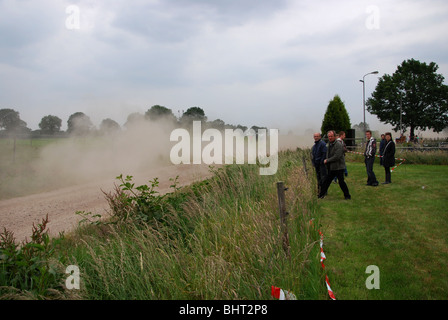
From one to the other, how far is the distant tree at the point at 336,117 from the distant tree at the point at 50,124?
31.3 m

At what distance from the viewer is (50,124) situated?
125 ft

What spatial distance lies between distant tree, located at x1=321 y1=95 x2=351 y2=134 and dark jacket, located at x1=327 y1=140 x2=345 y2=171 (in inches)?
902

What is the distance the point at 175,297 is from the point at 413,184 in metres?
10.7

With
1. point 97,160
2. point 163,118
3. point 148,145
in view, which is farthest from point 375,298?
point 163,118

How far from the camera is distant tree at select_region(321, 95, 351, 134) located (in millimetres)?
30719

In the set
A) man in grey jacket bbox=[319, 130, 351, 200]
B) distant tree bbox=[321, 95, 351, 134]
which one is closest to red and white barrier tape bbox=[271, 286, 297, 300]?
man in grey jacket bbox=[319, 130, 351, 200]

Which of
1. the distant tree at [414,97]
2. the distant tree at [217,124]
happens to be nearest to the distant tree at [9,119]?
the distant tree at [217,124]

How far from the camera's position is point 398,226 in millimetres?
6234

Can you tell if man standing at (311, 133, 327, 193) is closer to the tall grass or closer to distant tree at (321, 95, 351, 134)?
the tall grass

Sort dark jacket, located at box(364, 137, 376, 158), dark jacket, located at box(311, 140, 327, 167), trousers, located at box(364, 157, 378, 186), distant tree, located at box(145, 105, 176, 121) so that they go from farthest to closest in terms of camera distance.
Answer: distant tree, located at box(145, 105, 176, 121), dark jacket, located at box(364, 137, 376, 158), trousers, located at box(364, 157, 378, 186), dark jacket, located at box(311, 140, 327, 167)

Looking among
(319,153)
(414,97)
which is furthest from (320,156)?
(414,97)

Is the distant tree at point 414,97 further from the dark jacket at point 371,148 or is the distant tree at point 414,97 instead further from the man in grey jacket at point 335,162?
the man in grey jacket at point 335,162

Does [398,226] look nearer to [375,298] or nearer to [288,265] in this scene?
[375,298]

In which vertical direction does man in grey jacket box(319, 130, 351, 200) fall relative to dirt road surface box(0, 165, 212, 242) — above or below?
above
